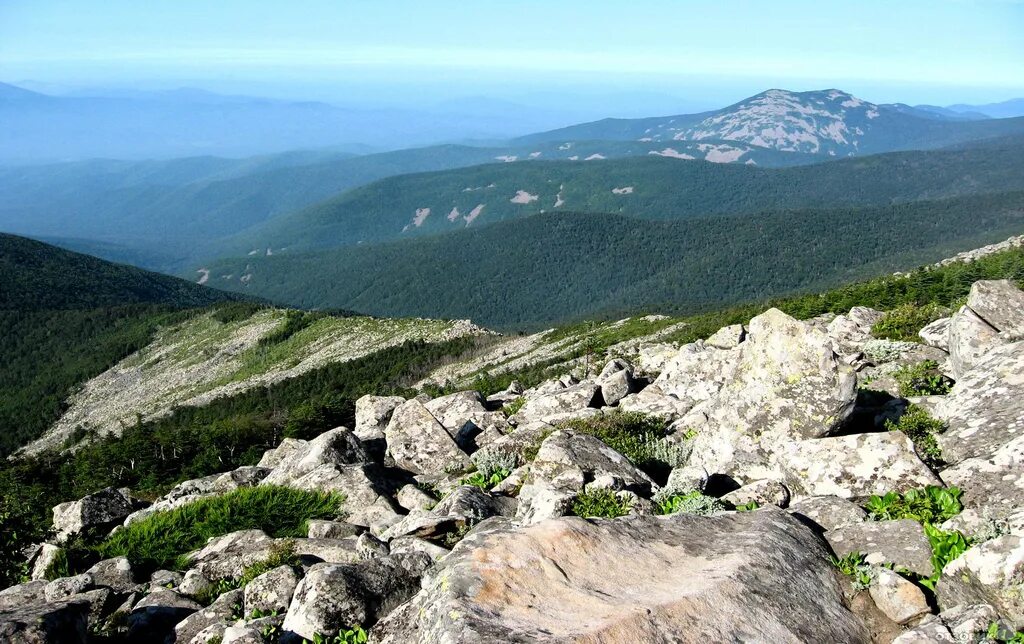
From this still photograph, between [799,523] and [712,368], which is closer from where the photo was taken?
[799,523]

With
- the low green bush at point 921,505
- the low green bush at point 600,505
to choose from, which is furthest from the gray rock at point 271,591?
the low green bush at point 921,505

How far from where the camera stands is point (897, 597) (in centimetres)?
956

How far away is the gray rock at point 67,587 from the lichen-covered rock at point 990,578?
50.2ft

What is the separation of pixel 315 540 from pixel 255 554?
1.28m

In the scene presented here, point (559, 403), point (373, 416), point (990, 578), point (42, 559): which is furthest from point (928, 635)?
point (373, 416)

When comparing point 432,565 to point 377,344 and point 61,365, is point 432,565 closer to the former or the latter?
point 377,344

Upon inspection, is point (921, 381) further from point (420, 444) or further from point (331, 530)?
point (331, 530)

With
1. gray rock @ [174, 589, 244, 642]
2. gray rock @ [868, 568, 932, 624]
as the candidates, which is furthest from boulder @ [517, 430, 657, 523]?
gray rock @ [174, 589, 244, 642]

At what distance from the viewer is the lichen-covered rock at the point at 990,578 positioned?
8977 mm

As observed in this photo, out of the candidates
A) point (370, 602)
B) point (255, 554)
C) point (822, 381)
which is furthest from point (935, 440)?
point (255, 554)

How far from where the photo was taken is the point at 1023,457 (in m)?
11.8

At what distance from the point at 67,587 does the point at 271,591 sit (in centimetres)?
492

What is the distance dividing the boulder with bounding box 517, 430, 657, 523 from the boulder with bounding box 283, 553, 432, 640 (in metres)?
2.85

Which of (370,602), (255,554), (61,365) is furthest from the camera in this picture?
(61,365)
